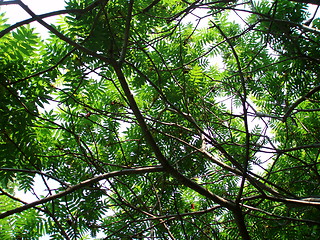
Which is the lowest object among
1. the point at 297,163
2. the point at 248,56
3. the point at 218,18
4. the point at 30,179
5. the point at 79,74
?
the point at 297,163

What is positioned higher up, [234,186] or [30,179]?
[30,179]

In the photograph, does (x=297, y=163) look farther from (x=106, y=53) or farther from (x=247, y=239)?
(x=106, y=53)

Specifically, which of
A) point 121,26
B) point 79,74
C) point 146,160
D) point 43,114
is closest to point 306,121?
point 146,160

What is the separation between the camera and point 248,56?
1997 millimetres

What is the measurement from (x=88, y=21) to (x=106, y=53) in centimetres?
17

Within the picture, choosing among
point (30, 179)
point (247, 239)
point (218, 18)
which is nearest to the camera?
point (247, 239)

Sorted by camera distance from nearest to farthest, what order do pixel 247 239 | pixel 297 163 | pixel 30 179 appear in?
pixel 247 239 → pixel 30 179 → pixel 297 163

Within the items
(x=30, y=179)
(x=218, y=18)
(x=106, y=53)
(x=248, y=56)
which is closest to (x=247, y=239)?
(x=106, y=53)

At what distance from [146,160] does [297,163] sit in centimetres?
102

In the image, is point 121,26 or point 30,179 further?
point 30,179

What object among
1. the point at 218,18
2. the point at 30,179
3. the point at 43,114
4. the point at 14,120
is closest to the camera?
the point at 14,120

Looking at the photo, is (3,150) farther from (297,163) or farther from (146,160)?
(297,163)

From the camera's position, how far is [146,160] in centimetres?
171

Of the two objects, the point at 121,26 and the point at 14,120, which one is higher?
the point at 121,26
